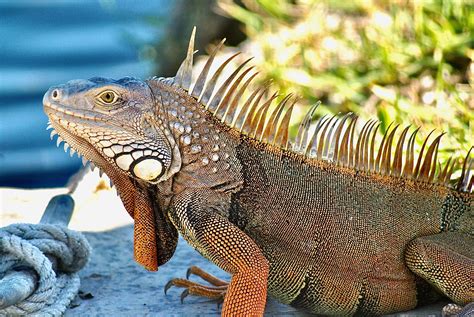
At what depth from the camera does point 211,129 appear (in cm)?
358

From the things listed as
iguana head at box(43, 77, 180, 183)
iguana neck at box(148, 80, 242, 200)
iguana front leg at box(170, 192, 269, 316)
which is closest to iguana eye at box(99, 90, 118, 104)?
iguana head at box(43, 77, 180, 183)

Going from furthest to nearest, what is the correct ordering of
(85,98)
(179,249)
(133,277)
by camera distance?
(179,249) → (133,277) → (85,98)

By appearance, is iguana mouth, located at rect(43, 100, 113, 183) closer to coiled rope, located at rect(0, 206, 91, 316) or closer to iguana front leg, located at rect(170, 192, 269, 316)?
iguana front leg, located at rect(170, 192, 269, 316)

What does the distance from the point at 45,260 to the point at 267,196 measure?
1110 millimetres

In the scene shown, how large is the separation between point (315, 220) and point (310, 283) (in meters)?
0.27

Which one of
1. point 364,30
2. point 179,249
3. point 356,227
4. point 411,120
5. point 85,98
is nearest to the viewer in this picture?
point 85,98

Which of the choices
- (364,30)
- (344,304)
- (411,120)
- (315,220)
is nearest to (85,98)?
(315,220)

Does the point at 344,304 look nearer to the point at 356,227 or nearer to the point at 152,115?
the point at 356,227

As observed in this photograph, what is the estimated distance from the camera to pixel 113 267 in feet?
15.0

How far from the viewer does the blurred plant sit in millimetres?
5926

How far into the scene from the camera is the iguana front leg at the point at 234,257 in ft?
11.1

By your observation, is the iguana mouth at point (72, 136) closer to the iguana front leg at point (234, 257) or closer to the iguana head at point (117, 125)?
the iguana head at point (117, 125)

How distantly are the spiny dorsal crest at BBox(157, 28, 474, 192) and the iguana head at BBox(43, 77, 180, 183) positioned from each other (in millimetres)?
225

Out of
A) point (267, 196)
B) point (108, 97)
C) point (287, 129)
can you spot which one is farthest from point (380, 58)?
point (108, 97)
